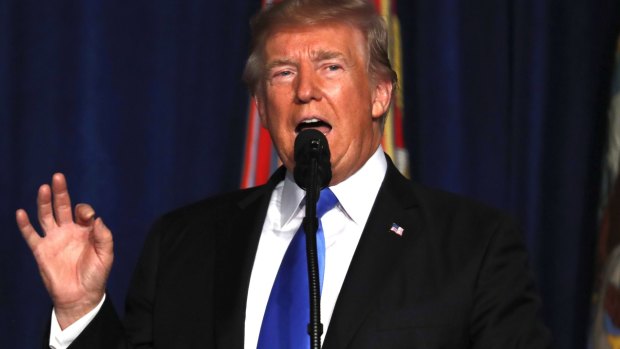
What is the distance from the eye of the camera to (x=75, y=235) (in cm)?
167

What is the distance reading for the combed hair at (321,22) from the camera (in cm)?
187

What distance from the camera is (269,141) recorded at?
2.54 meters

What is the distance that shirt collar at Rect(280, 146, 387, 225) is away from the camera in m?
1.81

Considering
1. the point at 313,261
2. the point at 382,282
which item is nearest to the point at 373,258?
the point at 382,282

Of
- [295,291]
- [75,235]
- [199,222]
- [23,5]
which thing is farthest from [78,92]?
[295,291]

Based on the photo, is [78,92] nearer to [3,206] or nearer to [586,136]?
[3,206]

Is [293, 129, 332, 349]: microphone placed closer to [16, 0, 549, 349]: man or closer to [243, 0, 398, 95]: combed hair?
[16, 0, 549, 349]: man

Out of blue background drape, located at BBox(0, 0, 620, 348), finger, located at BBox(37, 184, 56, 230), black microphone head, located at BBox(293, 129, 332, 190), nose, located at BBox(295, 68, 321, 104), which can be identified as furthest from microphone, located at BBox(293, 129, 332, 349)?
blue background drape, located at BBox(0, 0, 620, 348)

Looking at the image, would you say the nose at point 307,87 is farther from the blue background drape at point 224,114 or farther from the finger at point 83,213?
the blue background drape at point 224,114

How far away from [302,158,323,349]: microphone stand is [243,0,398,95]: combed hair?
469 mm

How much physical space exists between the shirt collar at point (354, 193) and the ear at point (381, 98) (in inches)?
3.6

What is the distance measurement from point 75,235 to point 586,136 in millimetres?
1494

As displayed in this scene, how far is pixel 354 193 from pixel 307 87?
0.22 meters

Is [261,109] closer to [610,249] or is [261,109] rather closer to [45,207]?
[45,207]
